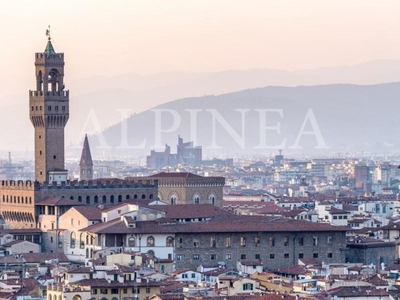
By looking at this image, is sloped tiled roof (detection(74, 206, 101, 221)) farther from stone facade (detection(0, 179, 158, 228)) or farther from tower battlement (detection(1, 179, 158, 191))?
tower battlement (detection(1, 179, 158, 191))

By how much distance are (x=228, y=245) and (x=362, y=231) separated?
411 inches

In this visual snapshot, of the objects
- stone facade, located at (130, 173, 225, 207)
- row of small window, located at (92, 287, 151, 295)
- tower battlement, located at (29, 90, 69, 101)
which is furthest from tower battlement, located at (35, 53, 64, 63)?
row of small window, located at (92, 287, 151, 295)

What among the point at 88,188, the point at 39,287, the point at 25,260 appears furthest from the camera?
the point at 88,188

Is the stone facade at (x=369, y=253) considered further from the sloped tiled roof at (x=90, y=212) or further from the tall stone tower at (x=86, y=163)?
the tall stone tower at (x=86, y=163)

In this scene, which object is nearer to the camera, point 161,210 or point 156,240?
point 156,240

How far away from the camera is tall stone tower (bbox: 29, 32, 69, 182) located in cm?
9044

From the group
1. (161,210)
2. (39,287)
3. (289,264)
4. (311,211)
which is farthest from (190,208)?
(39,287)

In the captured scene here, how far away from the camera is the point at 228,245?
238ft

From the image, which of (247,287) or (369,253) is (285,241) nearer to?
(369,253)

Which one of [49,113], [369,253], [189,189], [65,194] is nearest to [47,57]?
[49,113]

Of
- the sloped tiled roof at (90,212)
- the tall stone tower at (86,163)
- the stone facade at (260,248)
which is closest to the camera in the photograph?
the stone facade at (260,248)

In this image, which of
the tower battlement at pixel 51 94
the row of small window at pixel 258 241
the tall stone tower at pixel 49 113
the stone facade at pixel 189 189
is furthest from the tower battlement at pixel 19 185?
the row of small window at pixel 258 241

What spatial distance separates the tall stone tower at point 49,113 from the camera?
297ft

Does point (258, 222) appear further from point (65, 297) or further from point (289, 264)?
point (65, 297)
